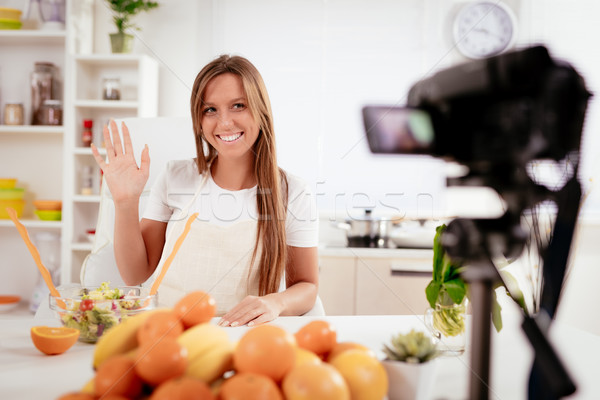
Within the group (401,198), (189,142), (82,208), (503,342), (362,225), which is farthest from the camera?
(82,208)

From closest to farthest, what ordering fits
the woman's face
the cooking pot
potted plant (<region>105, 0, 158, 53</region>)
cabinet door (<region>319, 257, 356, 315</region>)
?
the woman's face < cabinet door (<region>319, 257, 356, 315</region>) < the cooking pot < potted plant (<region>105, 0, 158, 53</region>)

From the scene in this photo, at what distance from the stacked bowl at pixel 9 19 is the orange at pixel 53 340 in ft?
4.76

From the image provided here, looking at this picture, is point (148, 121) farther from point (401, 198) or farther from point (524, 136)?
point (524, 136)

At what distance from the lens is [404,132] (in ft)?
0.65

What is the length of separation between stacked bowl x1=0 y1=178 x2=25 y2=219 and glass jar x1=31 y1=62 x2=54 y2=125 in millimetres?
212

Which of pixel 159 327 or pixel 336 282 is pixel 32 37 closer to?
pixel 336 282

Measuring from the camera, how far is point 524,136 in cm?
18

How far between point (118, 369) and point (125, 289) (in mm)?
290

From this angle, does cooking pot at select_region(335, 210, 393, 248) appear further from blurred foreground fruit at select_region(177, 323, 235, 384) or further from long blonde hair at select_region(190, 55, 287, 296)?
blurred foreground fruit at select_region(177, 323, 235, 384)

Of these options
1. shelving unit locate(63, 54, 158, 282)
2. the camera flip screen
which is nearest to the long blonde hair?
the camera flip screen

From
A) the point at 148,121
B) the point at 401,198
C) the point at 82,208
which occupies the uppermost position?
the point at 148,121

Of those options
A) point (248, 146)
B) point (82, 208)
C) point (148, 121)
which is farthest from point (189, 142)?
point (82, 208)

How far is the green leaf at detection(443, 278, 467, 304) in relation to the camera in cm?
44

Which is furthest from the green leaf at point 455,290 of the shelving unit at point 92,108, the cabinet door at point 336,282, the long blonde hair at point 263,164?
the shelving unit at point 92,108
